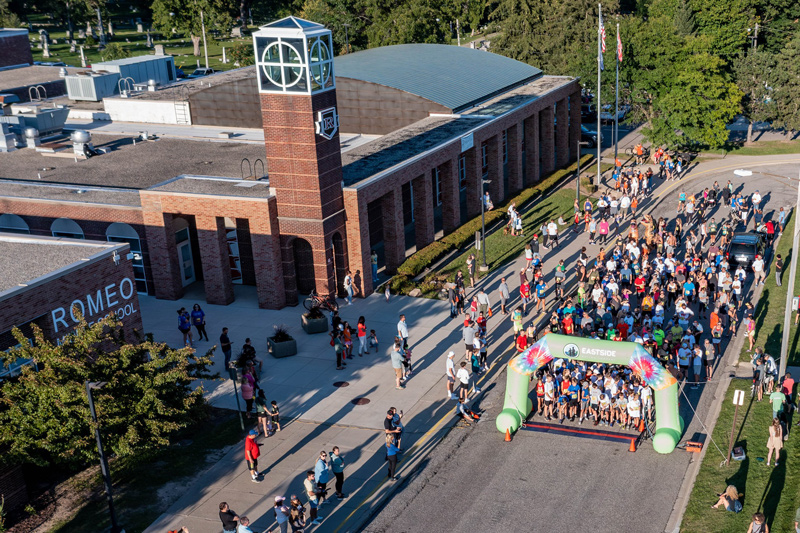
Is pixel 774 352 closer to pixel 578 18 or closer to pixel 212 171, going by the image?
pixel 212 171

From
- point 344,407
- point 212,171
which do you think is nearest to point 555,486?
point 344,407

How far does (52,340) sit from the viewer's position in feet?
85.6

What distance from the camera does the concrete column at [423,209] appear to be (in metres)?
42.1

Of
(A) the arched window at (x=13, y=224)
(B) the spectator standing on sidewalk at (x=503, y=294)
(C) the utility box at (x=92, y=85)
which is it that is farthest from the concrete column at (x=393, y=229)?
(C) the utility box at (x=92, y=85)

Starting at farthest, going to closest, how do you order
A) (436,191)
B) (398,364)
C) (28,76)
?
(28,76) < (436,191) < (398,364)

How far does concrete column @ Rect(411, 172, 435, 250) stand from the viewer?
138ft

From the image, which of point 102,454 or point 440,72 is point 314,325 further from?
point 440,72

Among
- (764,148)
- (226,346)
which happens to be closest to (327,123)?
(226,346)

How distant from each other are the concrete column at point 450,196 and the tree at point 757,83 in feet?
85.4

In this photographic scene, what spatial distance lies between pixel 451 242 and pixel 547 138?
56.8 ft

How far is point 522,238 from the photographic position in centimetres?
4400

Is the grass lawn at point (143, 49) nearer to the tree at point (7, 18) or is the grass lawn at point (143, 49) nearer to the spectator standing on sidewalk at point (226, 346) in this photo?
the tree at point (7, 18)

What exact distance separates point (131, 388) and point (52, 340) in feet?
14.2

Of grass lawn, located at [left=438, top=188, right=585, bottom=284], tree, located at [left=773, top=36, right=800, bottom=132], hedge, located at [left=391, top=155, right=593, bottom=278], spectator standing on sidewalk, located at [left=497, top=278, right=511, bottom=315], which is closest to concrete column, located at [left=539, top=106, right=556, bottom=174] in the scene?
hedge, located at [left=391, top=155, right=593, bottom=278]
